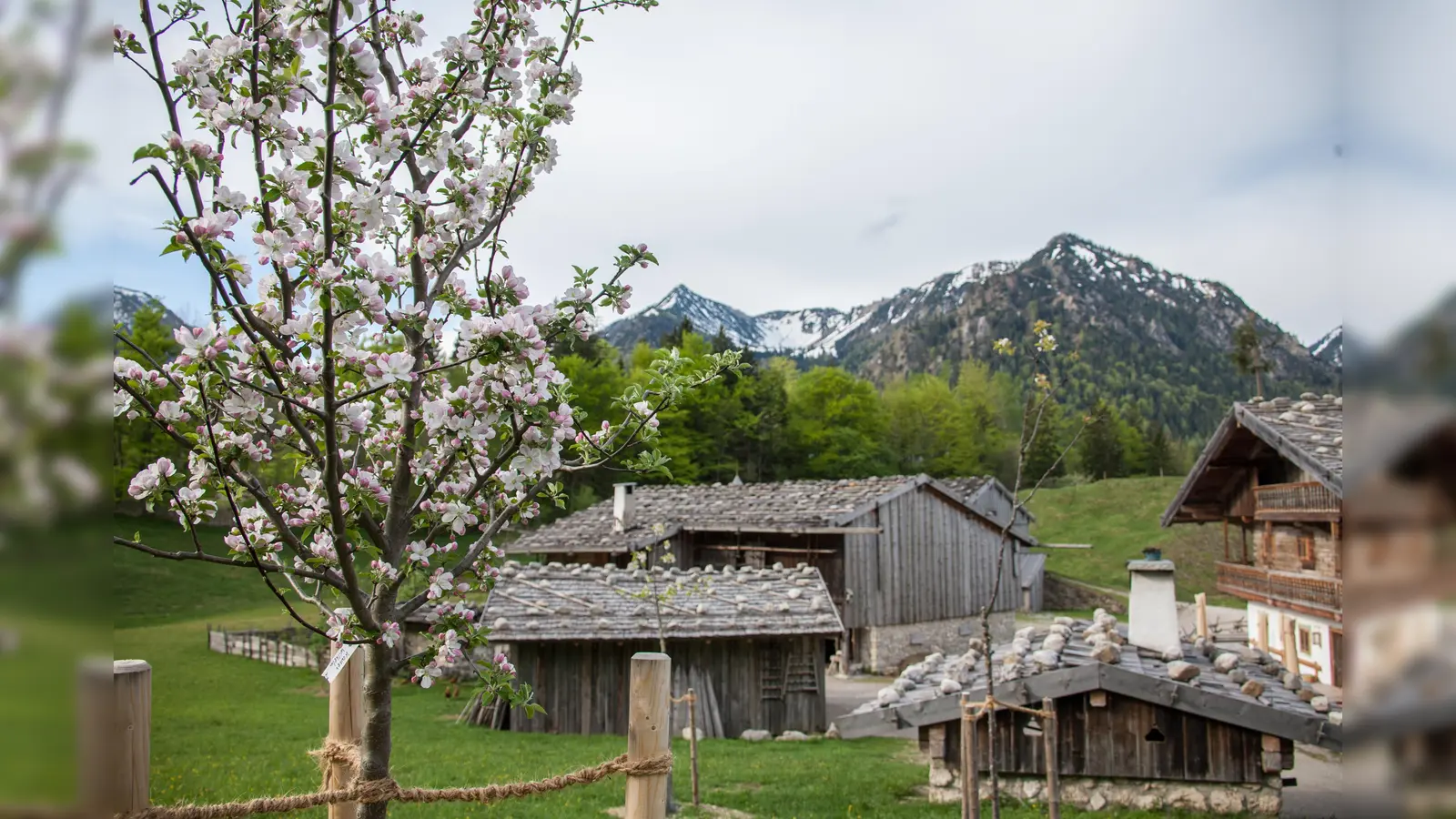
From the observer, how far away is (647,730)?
3.10 m

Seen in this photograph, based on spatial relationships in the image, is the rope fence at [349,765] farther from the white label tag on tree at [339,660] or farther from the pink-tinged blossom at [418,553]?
the pink-tinged blossom at [418,553]

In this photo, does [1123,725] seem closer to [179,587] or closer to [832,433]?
[179,587]

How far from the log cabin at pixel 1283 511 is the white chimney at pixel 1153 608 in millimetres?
4138

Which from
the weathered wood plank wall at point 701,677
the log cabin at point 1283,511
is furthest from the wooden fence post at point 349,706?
the log cabin at point 1283,511

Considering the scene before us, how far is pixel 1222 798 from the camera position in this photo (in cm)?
873

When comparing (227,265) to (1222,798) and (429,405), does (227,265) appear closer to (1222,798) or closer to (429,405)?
(429,405)

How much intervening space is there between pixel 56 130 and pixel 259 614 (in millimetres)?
28798

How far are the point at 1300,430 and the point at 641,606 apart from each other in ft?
33.4

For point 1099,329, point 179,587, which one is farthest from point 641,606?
→ point 1099,329

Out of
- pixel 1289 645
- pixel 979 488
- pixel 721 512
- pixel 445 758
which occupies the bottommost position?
pixel 445 758

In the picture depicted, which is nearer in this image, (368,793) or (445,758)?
(368,793)

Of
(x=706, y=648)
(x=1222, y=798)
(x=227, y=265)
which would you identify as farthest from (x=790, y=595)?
(x=227, y=265)

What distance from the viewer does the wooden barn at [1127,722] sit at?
845 centimetres

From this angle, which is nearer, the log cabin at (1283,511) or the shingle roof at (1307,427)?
the shingle roof at (1307,427)
